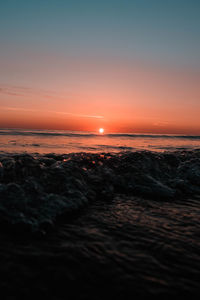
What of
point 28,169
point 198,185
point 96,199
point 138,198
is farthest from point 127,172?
point 28,169

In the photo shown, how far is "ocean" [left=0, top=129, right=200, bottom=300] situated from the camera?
8.82ft

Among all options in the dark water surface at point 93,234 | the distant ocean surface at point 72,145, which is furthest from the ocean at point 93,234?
the distant ocean surface at point 72,145

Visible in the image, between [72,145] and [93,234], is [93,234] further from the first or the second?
[72,145]

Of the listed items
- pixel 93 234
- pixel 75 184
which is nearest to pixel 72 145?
pixel 75 184

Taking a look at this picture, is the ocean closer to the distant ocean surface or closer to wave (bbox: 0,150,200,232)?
wave (bbox: 0,150,200,232)

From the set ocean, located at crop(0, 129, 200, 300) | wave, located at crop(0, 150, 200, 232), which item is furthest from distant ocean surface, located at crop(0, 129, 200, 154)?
ocean, located at crop(0, 129, 200, 300)

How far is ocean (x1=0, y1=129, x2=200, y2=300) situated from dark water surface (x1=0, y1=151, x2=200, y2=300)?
0.01 m

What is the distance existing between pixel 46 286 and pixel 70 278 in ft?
1.02

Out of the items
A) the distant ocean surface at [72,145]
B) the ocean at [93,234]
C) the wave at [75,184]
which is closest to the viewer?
the ocean at [93,234]

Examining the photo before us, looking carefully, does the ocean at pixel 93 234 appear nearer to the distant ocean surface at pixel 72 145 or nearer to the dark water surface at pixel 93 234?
the dark water surface at pixel 93 234

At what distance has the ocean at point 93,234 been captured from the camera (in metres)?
2.69

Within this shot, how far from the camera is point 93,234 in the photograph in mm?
3965

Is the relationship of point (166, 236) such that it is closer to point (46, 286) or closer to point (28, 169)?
point (46, 286)

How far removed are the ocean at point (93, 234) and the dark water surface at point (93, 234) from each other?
0.01m
